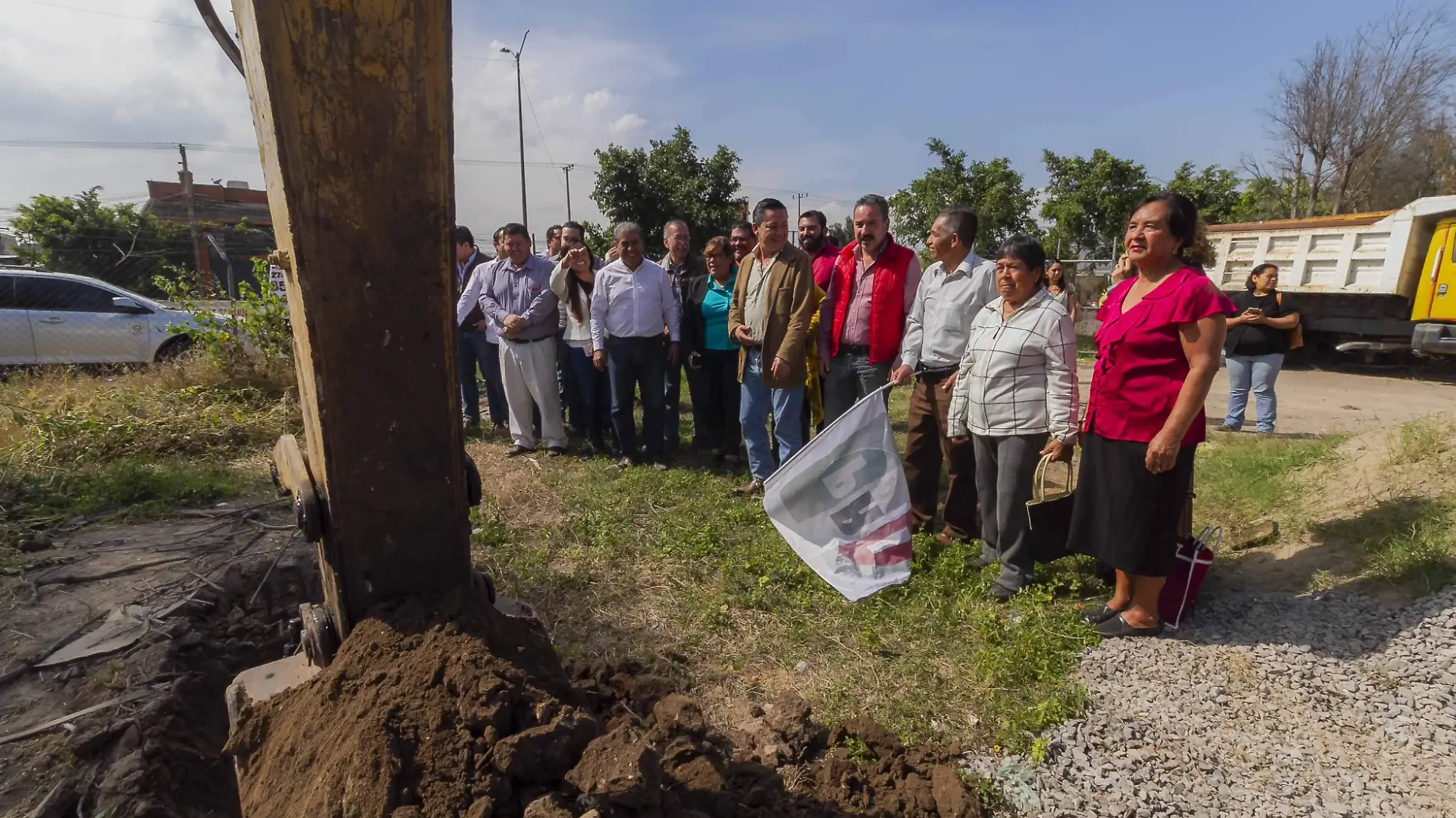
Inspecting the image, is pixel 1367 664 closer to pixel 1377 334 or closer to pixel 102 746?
pixel 102 746

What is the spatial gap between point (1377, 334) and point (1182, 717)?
36.9 feet

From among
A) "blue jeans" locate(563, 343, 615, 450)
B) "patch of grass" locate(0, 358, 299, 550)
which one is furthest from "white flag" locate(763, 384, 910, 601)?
"patch of grass" locate(0, 358, 299, 550)

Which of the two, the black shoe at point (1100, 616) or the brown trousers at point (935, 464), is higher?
the brown trousers at point (935, 464)

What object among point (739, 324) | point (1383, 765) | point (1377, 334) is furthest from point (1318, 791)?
point (1377, 334)

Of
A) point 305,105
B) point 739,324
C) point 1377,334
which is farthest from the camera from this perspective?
point 1377,334

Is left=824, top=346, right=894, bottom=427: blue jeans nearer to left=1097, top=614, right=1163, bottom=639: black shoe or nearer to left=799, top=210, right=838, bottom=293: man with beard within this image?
left=799, top=210, right=838, bottom=293: man with beard

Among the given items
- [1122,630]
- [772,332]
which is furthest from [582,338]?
[1122,630]

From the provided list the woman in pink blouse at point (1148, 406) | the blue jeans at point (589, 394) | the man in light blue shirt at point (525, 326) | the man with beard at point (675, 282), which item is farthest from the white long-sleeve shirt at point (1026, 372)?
the man in light blue shirt at point (525, 326)

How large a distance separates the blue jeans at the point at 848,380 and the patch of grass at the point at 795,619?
829mm

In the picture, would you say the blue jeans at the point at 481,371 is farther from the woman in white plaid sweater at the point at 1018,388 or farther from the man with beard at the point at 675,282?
the woman in white plaid sweater at the point at 1018,388

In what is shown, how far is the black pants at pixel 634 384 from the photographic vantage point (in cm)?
562

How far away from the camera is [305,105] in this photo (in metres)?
1.39

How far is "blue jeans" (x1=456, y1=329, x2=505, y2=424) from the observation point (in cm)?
673

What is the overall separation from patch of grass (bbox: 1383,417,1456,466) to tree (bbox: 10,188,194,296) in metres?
24.3
